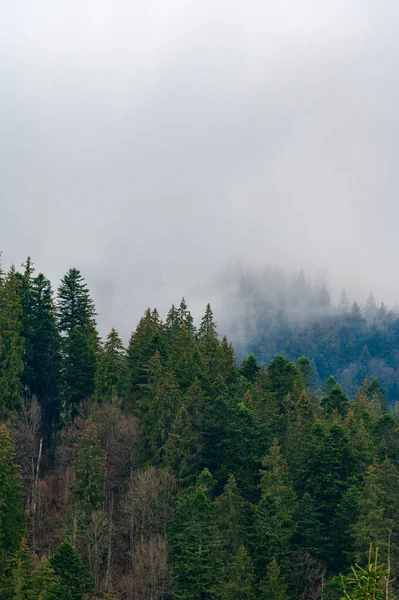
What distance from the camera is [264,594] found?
51.2m

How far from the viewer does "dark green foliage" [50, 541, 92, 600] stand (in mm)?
45156

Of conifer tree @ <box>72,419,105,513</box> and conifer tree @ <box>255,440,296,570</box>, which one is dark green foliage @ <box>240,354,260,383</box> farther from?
conifer tree @ <box>72,419,105,513</box>

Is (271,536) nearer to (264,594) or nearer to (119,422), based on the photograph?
(264,594)

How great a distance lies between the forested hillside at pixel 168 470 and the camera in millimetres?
51438

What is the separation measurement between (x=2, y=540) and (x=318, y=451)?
1136 inches

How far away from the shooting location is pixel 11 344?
2667 inches

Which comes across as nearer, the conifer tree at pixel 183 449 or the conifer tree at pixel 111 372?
the conifer tree at pixel 183 449

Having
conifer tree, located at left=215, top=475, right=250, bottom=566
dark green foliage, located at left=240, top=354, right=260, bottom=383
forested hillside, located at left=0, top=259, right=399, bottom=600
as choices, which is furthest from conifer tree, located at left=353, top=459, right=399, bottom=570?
dark green foliage, located at left=240, top=354, right=260, bottom=383

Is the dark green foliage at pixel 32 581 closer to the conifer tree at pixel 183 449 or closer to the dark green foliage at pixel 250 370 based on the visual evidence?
the conifer tree at pixel 183 449

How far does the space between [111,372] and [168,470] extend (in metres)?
13.0

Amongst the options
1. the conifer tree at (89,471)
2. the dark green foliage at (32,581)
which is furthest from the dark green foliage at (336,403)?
the dark green foliage at (32,581)

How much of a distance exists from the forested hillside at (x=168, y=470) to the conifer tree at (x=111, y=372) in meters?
0.16

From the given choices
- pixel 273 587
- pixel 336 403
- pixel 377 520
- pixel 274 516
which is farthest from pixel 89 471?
pixel 336 403

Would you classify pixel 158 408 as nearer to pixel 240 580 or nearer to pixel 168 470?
pixel 168 470
